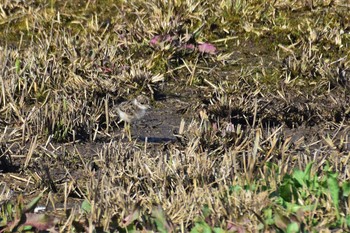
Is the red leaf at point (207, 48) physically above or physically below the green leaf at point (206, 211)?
above

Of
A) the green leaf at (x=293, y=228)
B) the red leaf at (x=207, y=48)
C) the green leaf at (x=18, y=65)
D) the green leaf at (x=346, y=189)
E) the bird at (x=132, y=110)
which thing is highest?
the red leaf at (x=207, y=48)

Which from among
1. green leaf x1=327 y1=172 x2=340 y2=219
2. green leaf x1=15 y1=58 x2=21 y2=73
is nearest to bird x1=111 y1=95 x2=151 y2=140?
green leaf x1=15 y1=58 x2=21 y2=73

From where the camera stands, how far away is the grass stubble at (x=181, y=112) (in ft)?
15.5

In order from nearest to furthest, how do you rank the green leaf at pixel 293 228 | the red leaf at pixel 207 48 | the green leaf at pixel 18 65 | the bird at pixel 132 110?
the green leaf at pixel 293 228 < the bird at pixel 132 110 < the green leaf at pixel 18 65 < the red leaf at pixel 207 48

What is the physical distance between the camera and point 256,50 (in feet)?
25.0

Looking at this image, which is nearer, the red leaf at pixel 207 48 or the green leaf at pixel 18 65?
the green leaf at pixel 18 65

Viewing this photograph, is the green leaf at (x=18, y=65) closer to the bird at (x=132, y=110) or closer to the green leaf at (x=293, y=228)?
the bird at (x=132, y=110)

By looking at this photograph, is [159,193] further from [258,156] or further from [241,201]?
[258,156]

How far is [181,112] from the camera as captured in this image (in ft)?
22.4

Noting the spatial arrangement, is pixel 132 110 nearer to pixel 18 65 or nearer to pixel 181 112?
pixel 181 112

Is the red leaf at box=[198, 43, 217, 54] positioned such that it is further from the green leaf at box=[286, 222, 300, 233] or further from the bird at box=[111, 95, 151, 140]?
the green leaf at box=[286, 222, 300, 233]

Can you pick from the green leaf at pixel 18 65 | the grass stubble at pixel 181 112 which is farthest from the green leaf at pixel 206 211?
the green leaf at pixel 18 65

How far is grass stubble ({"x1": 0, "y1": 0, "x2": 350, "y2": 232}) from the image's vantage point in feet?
15.5

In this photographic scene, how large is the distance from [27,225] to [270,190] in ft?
4.13
